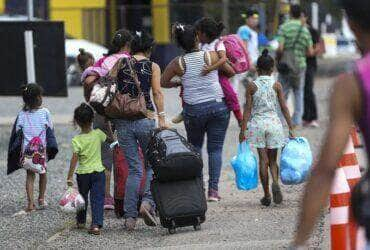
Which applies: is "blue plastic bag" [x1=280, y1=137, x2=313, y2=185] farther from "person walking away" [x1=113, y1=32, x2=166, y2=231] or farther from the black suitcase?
"person walking away" [x1=113, y1=32, x2=166, y2=231]

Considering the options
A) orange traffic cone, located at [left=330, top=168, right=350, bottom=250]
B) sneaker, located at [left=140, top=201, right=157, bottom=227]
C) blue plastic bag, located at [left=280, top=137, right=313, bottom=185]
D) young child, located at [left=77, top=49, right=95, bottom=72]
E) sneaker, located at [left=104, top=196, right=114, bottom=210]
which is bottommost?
sneaker, located at [left=104, top=196, right=114, bottom=210]

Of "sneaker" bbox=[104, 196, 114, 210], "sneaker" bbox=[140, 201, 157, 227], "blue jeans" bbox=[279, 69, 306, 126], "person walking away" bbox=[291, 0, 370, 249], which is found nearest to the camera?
"person walking away" bbox=[291, 0, 370, 249]

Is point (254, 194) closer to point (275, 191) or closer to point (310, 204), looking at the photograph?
point (275, 191)

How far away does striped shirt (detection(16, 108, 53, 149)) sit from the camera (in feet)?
30.7

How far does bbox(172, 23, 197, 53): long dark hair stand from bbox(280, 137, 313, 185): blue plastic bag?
1303 mm

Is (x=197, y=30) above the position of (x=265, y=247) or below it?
above

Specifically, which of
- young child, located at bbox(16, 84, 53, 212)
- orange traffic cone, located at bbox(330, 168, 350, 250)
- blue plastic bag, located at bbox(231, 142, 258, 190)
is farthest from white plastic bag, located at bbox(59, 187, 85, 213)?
orange traffic cone, located at bbox(330, 168, 350, 250)

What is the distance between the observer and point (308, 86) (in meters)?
16.3

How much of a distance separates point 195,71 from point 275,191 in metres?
1.34

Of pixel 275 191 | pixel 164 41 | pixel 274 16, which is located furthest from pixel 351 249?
pixel 164 41

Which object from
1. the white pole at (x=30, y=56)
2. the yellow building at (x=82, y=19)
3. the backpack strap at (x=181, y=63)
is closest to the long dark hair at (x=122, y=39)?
the backpack strap at (x=181, y=63)

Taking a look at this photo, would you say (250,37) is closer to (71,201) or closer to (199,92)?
(199,92)

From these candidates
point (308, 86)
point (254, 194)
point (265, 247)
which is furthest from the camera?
point (308, 86)

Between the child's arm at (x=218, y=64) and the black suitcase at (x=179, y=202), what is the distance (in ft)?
4.61
